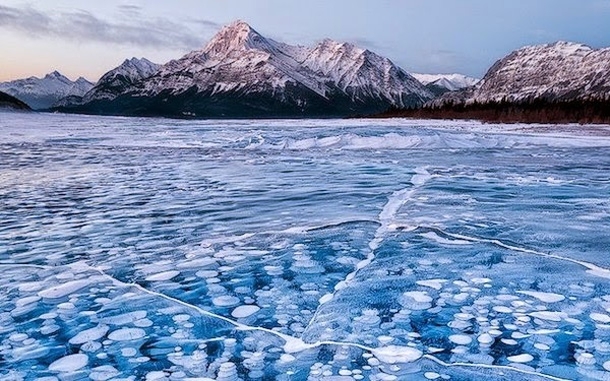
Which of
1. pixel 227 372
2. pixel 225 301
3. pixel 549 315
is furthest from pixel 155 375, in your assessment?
pixel 549 315

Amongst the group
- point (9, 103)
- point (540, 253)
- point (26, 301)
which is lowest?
point (26, 301)

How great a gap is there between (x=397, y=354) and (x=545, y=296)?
187 cm

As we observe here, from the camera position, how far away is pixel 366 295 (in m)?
5.21

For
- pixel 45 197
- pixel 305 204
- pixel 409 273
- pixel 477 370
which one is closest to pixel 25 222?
pixel 45 197

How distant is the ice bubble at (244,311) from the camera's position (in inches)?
188

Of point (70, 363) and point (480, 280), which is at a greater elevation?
point (480, 280)

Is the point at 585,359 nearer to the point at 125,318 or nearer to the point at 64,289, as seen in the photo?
the point at 125,318

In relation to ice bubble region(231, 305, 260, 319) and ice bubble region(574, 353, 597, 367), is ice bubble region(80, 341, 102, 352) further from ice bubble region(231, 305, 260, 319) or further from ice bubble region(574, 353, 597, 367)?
ice bubble region(574, 353, 597, 367)

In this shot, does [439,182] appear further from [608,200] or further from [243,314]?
[243,314]

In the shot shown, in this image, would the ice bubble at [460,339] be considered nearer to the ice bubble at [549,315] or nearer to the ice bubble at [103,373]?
the ice bubble at [549,315]

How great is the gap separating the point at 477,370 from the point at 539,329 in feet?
3.04

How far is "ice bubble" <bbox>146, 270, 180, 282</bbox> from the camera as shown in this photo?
579 centimetres

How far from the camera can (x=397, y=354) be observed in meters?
4.00

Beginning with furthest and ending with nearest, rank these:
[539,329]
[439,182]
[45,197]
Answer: [439,182] < [45,197] < [539,329]
